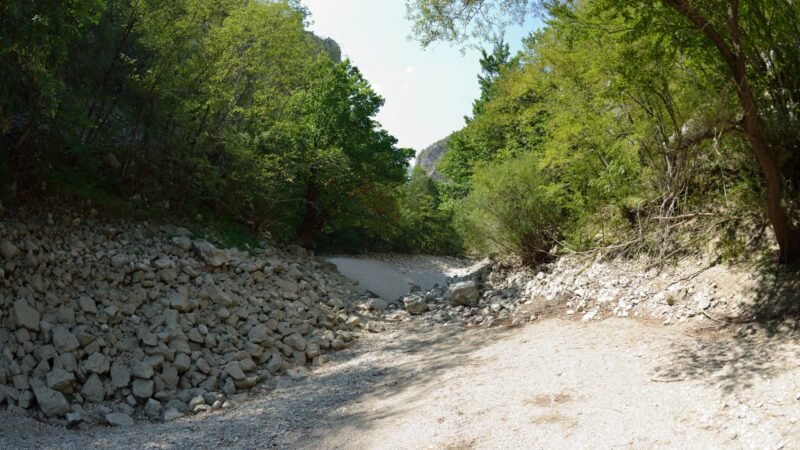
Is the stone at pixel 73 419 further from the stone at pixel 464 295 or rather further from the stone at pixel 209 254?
the stone at pixel 464 295

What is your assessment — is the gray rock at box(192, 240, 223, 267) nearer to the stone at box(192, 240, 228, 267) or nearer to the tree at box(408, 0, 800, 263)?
the stone at box(192, 240, 228, 267)

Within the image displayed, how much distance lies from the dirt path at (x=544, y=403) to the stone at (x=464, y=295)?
365cm

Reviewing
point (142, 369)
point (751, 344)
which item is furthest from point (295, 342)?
point (751, 344)

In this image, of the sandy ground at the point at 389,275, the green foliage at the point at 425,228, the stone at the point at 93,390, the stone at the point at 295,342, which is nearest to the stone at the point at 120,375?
the stone at the point at 93,390

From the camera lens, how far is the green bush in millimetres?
11930

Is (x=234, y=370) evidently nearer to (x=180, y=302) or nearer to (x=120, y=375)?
(x=120, y=375)

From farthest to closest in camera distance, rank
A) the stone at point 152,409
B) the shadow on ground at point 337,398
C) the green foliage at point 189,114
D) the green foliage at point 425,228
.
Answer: the green foliage at point 425,228 → the green foliage at point 189,114 → the stone at point 152,409 → the shadow on ground at point 337,398

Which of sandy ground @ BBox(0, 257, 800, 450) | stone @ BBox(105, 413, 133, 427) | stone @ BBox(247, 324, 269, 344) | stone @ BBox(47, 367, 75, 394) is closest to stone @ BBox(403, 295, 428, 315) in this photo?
sandy ground @ BBox(0, 257, 800, 450)

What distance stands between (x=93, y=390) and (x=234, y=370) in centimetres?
170

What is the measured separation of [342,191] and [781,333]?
12126 mm

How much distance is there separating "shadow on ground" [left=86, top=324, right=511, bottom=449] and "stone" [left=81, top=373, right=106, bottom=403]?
38.6 inches

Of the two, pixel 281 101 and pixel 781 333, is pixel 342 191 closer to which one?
pixel 281 101

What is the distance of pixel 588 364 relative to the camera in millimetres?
5793

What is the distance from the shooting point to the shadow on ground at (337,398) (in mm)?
5062
